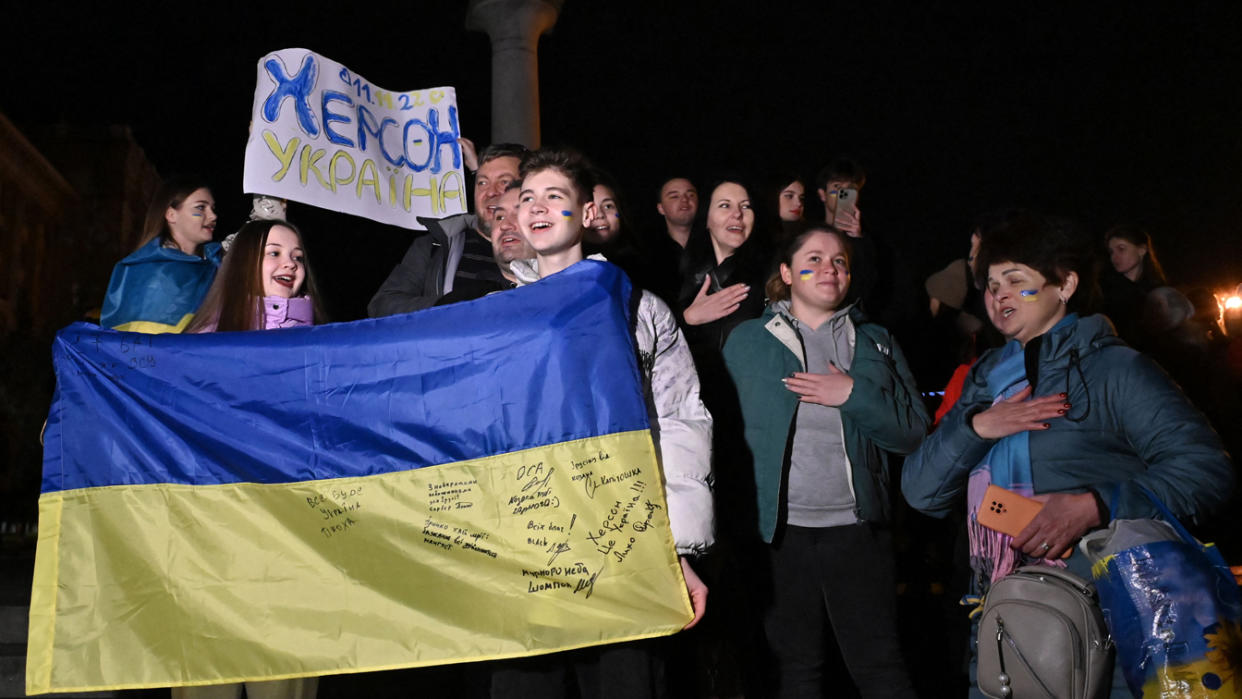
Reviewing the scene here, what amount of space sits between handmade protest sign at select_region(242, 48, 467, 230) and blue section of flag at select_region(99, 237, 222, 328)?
2.10 ft

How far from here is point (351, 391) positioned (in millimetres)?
3326

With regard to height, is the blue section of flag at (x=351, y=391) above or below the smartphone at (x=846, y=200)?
below

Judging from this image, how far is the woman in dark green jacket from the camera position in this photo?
3520 millimetres

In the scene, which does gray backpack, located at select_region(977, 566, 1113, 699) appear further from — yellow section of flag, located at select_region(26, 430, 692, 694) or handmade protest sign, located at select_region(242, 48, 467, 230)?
handmade protest sign, located at select_region(242, 48, 467, 230)

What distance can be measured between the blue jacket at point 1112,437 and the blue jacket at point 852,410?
290 millimetres

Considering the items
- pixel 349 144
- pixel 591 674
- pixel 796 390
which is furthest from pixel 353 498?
pixel 349 144

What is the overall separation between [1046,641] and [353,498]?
1.99 metres

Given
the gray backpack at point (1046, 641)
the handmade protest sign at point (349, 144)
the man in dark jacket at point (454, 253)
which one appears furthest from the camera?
the handmade protest sign at point (349, 144)

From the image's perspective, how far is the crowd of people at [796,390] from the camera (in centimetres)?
305

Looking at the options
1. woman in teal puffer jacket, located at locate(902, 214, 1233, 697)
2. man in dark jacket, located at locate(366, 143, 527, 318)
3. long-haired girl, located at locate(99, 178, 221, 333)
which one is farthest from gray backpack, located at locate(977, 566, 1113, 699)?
long-haired girl, located at locate(99, 178, 221, 333)

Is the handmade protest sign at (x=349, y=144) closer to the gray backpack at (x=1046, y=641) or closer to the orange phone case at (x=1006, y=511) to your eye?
the orange phone case at (x=1006, y=511)

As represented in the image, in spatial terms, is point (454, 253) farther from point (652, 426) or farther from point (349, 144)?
point (652, 426)

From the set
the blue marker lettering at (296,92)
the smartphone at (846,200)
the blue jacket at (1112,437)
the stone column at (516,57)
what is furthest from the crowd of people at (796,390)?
the stone column at (516,57)

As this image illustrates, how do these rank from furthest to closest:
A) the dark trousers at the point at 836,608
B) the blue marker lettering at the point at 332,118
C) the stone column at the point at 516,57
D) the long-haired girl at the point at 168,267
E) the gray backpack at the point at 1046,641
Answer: the stone column at the point at 516,57
the blue marker lettering at the point at 332,118
the long-haired girl at the point at 168,267
the dark trousers at the point at 836,608
the gray backpack at the point at 1046,641
